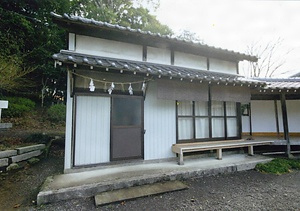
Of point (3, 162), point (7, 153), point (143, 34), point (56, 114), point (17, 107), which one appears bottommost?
point (3, 162)

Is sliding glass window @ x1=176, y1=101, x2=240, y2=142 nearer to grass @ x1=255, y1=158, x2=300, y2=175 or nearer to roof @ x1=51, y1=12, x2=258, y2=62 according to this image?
grass @ x1=255, y1=158, x2=300, y2=175

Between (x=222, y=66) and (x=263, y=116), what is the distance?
10.5 ft

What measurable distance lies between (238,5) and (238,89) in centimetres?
414

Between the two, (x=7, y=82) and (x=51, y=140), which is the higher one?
(x=7, y=82)

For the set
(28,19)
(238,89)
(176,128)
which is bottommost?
(176,128)

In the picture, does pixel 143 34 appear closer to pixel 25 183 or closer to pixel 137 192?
pixel 137 192

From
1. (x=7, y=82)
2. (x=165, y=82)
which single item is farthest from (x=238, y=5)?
(x=7, y=82)

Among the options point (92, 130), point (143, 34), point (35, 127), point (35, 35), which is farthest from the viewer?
point (35, 35)

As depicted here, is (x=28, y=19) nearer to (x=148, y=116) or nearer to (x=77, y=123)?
(x=77, y=123)

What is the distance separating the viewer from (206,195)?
3.24m

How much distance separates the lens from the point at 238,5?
6898mm

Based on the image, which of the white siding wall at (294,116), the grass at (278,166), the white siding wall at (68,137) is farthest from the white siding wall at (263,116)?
the white siding wall at (68,137)

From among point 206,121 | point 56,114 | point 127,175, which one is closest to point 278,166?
point 206,121

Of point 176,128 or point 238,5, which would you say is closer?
point 176,128
